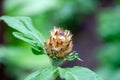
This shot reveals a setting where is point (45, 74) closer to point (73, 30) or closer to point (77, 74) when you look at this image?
point (77, 74)

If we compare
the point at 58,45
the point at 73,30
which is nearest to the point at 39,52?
the point at 58,45

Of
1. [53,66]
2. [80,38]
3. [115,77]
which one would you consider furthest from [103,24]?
[53,66]

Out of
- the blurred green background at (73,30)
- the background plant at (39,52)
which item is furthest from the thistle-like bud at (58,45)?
the blurred green background at (73,30)

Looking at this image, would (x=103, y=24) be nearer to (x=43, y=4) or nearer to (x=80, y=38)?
(x=43, y=4)

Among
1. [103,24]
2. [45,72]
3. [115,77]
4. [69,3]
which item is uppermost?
[69,3]

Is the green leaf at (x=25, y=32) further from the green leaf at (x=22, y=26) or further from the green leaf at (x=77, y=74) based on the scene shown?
the green leaf at (x=77, y=74)

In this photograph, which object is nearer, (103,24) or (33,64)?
(33,64)
